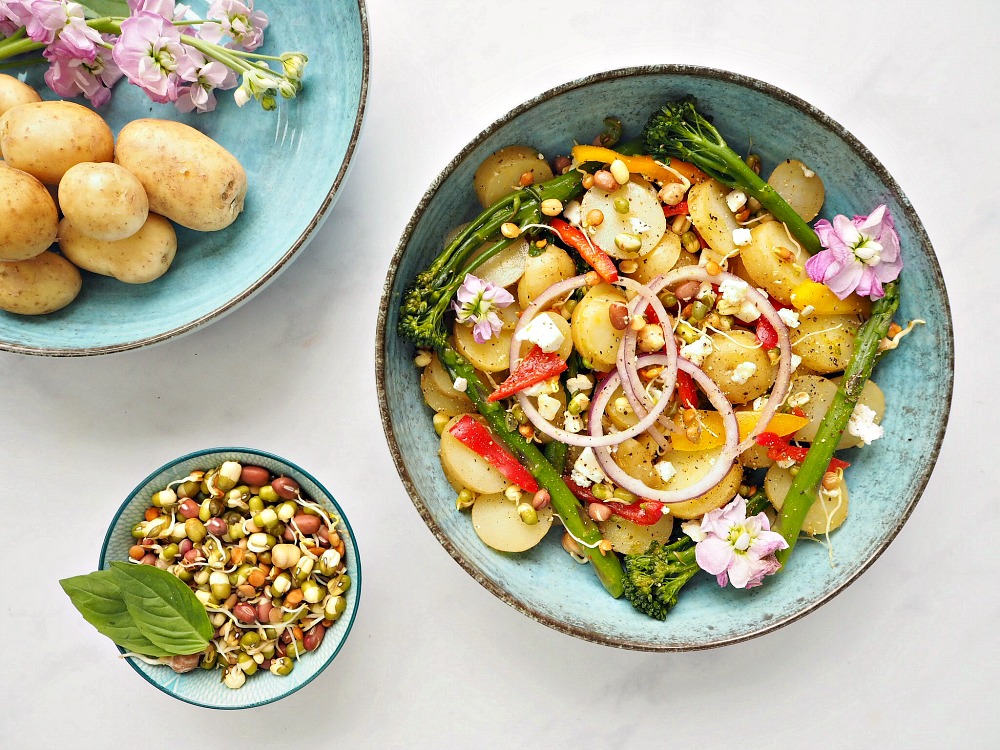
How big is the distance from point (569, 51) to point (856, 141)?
0.91 m

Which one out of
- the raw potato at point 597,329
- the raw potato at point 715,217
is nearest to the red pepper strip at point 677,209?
the raw potato at point 715,217

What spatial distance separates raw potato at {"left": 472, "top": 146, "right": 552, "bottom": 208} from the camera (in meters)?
2.05

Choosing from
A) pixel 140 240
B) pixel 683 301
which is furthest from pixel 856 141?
pixel 140 240

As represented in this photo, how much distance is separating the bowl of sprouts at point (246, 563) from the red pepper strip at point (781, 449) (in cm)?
123

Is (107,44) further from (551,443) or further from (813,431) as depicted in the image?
(813,431)

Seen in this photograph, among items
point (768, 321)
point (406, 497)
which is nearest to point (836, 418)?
point (768, 321)

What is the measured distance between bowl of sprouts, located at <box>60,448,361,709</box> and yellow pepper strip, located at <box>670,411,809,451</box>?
1015mm

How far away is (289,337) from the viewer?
7.68ft

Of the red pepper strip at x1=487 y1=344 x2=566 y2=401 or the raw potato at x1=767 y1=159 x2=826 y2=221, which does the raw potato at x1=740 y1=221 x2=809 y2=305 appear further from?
the red pepper strip at x1=487 y1=344 x2=566 y2=401

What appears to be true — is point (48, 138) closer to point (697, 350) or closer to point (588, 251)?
point (588, 251)

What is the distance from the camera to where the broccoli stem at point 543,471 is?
80.6 inches

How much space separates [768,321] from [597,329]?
1.60 ft

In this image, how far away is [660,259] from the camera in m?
2.06

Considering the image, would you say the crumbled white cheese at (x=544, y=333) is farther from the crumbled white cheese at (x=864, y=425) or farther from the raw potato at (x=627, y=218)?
the crumbled white cheese at (x=864, y=425)
